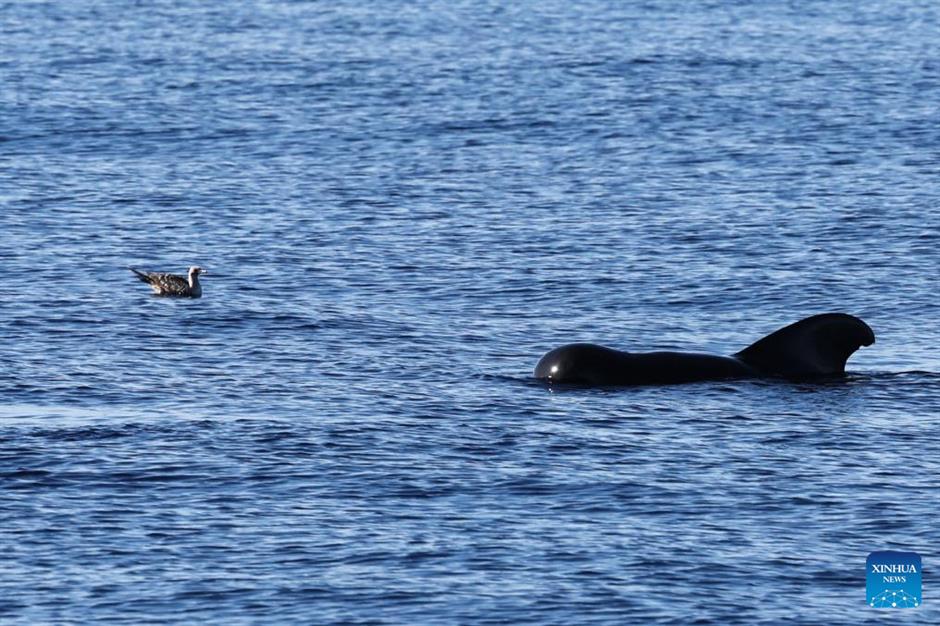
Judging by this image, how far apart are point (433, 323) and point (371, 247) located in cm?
896

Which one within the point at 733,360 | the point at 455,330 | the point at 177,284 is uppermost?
the point at 177,284

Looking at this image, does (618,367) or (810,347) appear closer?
(618,367)

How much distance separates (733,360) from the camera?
3553cm

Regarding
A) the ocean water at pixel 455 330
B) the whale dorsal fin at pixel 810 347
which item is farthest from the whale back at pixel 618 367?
the whale dorsal fin at pixel 810 347

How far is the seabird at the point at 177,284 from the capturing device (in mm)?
43031

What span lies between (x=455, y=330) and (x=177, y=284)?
6.41 meters

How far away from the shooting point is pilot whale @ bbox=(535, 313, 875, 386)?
34875 millimetres

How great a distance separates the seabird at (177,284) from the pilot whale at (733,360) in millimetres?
10159

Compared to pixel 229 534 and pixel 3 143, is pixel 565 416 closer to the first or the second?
pixel 229 534

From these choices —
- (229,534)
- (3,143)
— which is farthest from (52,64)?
(229,534)

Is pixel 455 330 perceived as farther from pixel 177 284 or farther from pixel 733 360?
pixel 177 284

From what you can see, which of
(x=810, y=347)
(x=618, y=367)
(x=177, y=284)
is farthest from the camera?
(x=177, y=284)

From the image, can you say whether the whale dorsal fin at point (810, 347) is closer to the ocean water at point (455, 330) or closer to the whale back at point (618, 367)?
the whale back at point (618, 367)

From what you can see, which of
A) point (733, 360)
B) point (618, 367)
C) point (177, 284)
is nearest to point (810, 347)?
point (733, 360)
